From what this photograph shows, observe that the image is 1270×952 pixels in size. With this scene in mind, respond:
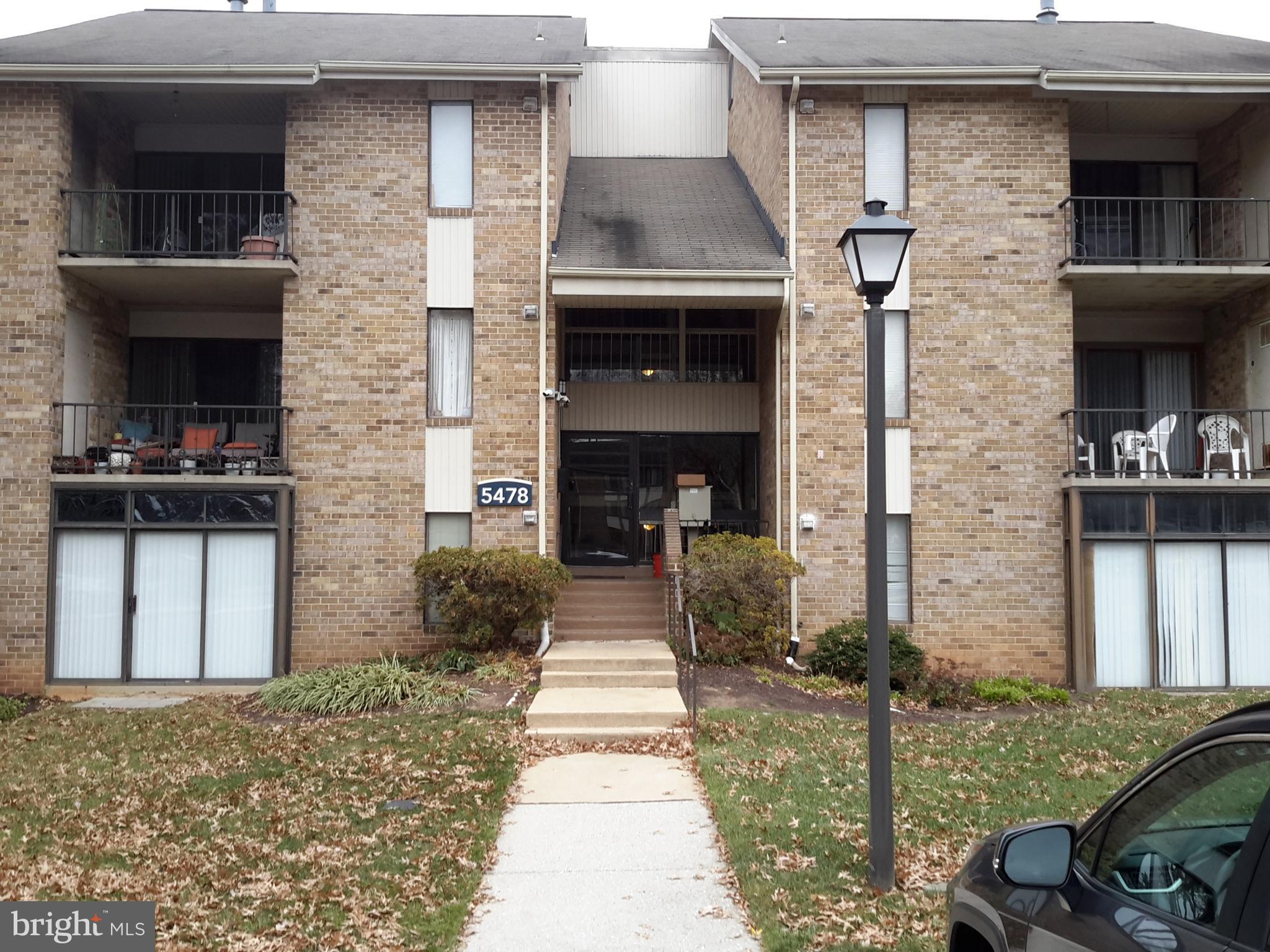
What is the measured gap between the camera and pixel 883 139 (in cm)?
1465

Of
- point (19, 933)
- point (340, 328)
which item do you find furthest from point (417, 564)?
point (19, 933)

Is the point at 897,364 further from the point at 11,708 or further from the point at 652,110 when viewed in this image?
the point at 11,708

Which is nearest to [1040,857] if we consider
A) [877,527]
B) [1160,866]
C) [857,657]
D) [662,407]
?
[1160,866]

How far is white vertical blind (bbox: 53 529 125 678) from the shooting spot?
1356 centimetres

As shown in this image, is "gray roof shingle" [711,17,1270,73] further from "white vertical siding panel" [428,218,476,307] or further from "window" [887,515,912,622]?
"window" [887,515,912,622]

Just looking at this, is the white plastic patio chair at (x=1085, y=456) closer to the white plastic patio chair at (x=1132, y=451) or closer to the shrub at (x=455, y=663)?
the white plastic patio chair at (x=1132, y=451)

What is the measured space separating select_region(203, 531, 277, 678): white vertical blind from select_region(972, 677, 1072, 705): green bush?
9344 mm

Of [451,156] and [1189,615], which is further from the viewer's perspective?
[451,156]

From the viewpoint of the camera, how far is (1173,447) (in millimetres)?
16141

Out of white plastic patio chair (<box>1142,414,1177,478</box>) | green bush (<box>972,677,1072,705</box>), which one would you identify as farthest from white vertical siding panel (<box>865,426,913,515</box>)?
white plastic patio chair (<box>1142,414,1177,478</box>)

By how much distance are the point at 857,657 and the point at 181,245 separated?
11.9 meters

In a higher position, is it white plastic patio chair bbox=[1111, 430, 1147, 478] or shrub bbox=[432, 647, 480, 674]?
white plastic patio chair bbox=[1111, 430, 1147, 478]

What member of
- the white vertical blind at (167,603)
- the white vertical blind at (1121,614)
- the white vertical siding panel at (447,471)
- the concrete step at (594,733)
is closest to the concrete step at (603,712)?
the concrete step at (594,733)

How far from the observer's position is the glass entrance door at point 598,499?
690 inches
